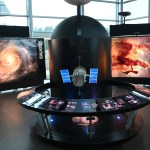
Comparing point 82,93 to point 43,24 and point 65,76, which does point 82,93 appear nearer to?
point 65,76

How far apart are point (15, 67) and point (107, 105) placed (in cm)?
472

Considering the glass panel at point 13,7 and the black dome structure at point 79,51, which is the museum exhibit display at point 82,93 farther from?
the glass panel at point 13,7

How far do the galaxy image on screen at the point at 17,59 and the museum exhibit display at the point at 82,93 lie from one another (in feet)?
10.4

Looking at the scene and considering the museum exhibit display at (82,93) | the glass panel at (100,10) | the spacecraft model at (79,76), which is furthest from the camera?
the glass panel at (100,10)

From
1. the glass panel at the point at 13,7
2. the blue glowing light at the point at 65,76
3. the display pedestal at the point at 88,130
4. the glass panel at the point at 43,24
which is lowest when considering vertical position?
the display pedestal at the point at 88,130

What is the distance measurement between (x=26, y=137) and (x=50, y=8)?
771cm

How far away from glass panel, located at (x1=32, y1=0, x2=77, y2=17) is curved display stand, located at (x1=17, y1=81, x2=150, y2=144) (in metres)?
6.60

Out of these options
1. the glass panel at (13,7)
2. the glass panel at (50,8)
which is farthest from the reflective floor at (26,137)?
the glass panel at (50,8)

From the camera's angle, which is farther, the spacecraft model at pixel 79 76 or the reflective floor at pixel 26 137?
the spacecraft model at pixel 79 76

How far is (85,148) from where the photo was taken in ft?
10.9

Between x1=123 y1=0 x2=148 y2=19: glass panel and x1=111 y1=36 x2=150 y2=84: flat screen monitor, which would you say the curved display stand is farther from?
x1=123 y1=0 x2=148 y2=19: glass panel

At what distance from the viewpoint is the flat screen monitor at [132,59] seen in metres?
7.42

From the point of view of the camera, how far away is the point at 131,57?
301 inches

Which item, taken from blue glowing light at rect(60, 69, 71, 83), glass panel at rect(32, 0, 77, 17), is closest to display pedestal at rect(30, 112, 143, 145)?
blue glowing light at rect(60, 69, 71, 83)
